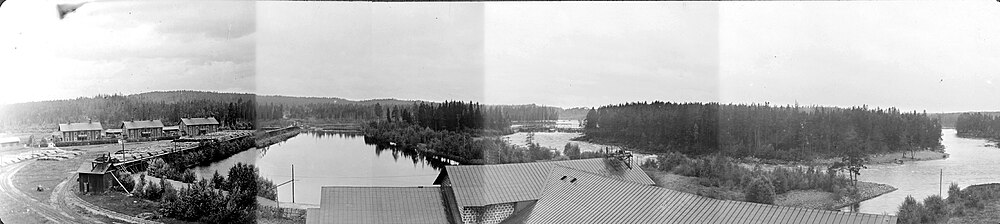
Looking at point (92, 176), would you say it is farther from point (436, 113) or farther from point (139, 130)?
point (436, 113)

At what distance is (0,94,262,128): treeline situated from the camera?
13.5 feet

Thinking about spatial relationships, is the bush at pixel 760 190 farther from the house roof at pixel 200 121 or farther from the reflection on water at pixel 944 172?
the house roof at pixel 200 121

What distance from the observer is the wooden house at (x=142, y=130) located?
4.34m

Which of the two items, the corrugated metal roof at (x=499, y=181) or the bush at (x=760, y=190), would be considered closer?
the corrugated metal roof at (x=499, y=181)

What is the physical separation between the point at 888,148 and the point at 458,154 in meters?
2.99

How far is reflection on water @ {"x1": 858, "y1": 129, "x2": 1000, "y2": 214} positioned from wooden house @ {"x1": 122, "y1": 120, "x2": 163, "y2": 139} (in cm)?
465

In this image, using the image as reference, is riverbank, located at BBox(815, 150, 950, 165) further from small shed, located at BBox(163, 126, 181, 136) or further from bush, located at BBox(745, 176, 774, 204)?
small shed, located at BBox(163, 126, 181, 136)

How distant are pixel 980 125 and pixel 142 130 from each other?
17.7 feet

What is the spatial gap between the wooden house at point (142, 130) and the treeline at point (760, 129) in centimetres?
299

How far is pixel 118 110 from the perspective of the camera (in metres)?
4.20

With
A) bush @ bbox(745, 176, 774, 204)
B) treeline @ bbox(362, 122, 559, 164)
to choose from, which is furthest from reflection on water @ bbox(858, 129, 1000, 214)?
treeline @ bbox(362, 122, 559, 164)

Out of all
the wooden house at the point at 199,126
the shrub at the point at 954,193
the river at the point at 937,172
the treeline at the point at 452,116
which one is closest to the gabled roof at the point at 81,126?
the wooden house at the point at 199,126

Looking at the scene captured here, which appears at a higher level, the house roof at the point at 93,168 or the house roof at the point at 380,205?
the house roof at the point at 93,168

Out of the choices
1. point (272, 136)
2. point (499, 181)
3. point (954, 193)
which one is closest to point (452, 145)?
point (499, 181)
